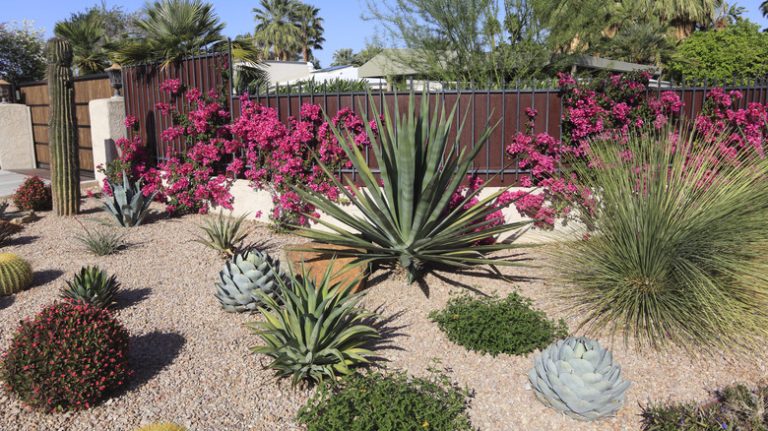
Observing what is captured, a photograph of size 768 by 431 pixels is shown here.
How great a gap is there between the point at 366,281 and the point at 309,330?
6.21 feet

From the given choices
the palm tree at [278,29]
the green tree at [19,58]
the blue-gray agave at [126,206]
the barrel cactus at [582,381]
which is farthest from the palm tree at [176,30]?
the palm tree at [278,29]

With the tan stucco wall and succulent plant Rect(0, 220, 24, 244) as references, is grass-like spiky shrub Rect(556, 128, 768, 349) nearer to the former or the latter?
succulent plant Rect(0, 220, 24, 244)

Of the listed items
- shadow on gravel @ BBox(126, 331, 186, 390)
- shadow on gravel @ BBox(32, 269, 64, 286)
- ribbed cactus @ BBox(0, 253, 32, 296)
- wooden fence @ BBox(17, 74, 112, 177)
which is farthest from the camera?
wooden fence @ BBox(17, 74, 112, 177)

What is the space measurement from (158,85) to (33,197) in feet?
8.44

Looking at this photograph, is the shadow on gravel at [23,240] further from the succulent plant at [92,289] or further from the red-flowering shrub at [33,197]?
the succulent plant at [92,289]

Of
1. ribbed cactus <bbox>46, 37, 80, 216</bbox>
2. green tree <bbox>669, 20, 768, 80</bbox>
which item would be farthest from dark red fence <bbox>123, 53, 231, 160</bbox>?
green tree <bbox>669, 20, 768, 80</bbox>

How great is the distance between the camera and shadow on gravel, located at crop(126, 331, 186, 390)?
4379 mm

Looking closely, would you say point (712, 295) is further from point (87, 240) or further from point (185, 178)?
point (185, 178)

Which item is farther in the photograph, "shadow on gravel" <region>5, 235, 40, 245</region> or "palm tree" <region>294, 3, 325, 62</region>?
"palm tree" <region>294, 3, 325, 62</region>

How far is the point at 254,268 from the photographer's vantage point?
5273 mm

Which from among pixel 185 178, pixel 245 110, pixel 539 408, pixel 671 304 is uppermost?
pixel 245 110

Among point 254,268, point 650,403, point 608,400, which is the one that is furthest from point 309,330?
→ point 650,403

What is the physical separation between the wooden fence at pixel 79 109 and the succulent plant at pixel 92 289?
646 cm

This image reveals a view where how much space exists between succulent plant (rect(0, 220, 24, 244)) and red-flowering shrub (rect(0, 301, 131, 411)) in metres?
4.28
